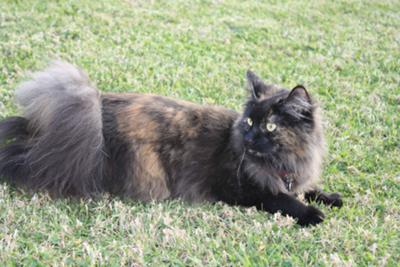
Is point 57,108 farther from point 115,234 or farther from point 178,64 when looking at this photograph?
point 178,64

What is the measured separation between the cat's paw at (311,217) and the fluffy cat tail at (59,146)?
5.58 feet

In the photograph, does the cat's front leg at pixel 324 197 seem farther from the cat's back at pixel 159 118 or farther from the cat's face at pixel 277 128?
the cat's back at pixel 159 118

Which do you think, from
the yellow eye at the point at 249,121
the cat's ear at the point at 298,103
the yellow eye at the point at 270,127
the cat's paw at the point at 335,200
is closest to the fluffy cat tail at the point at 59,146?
the yellow eye at the point at 249,121

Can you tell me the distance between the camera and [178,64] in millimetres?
6816

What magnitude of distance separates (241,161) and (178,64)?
3.27 metres

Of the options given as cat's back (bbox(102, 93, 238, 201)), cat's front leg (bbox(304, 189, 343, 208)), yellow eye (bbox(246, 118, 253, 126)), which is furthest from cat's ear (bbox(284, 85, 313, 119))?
cat's front leg (bbox(304, 189, 343, 208))

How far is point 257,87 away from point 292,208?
3.62 ft

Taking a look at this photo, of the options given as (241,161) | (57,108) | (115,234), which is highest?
(57,108)

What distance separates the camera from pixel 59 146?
147 inches

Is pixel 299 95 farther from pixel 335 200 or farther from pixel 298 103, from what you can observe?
pixel 335 200

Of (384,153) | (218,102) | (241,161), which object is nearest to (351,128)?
(384,153)

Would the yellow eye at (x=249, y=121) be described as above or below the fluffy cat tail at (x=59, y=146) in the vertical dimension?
above

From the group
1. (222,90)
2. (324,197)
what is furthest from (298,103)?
(222,90)

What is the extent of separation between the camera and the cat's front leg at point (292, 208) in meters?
3.63
